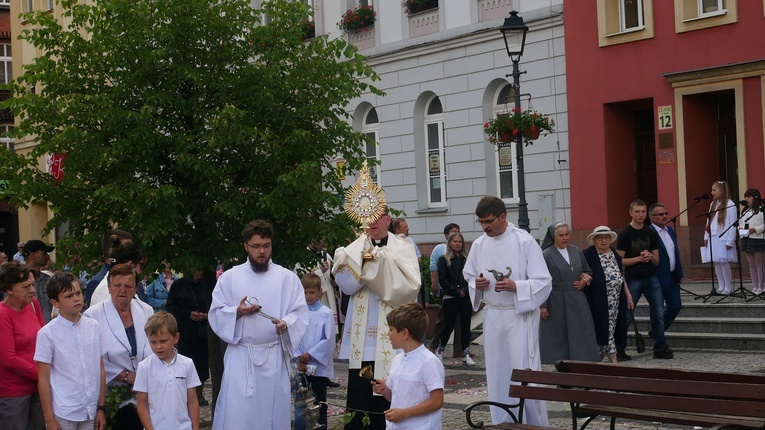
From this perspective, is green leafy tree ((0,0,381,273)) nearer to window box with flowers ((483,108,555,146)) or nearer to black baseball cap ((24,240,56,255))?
black baseball cap ((24,240,56,255))

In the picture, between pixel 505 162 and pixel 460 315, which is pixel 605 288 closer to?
pixel 460 315

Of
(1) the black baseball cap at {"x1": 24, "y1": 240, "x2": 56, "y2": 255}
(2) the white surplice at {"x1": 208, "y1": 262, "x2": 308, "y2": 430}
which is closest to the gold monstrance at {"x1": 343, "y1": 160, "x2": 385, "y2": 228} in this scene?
(2) the white surplice at {"x1": 208, "y1": 262, "x2": 308, "y2": 430}

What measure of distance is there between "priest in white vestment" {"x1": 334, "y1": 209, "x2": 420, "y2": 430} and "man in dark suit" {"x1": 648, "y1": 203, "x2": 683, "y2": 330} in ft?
22.0

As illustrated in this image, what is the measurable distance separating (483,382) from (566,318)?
1762mm

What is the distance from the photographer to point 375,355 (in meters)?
10.0

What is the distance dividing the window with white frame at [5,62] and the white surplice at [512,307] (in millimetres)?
44958

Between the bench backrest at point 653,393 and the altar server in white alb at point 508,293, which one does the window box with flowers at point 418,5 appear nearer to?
the altar server in white alb at point 508,293

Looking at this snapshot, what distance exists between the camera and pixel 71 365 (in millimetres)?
8422

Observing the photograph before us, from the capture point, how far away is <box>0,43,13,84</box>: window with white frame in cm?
5197

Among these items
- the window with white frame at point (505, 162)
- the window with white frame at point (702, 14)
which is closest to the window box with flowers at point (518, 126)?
the window with white frame at point (702, 14)

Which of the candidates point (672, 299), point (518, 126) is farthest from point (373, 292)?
point (518, 126)

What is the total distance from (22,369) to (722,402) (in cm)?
482

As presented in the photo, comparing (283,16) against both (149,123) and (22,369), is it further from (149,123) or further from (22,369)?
(22,369)

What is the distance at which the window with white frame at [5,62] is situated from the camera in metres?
52.0
